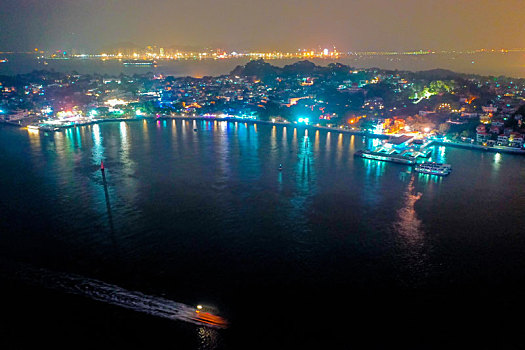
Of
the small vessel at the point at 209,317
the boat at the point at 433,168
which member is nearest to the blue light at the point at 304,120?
the boat at the point at 433,168

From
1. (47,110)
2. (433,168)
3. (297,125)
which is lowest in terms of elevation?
(433,168)

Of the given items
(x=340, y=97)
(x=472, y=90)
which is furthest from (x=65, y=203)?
(x=472, y=90)

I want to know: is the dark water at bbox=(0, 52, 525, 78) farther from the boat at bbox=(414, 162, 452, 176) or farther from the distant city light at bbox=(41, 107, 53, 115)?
the boat at bbox=(414, 162, 452, 176)

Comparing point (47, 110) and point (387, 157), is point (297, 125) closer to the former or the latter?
point (387, 157)

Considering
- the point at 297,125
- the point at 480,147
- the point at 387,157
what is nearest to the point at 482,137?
the point at 480,147

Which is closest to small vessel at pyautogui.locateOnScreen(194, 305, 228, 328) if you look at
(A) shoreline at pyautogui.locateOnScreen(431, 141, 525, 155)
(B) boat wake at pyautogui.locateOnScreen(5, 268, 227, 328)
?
(B) boat wake at pyautogui.locateOnScreen(5, 268, 227, 328)
